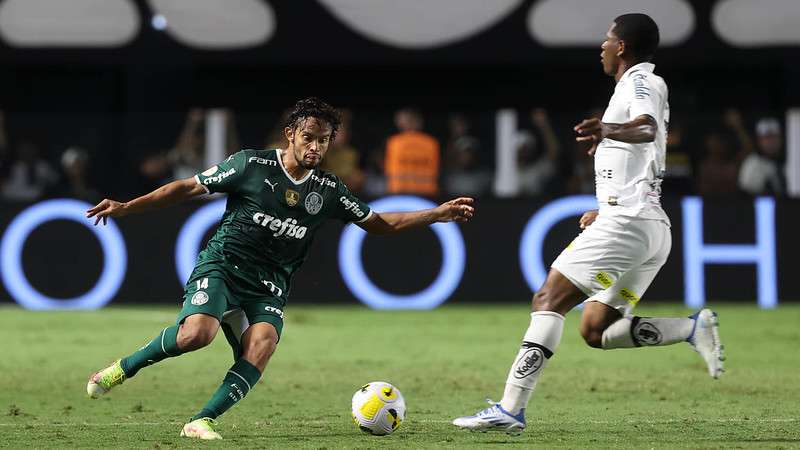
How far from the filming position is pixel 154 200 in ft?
24.3

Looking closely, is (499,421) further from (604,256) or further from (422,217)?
(422,217)

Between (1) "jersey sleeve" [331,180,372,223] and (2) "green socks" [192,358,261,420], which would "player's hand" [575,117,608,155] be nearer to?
(1) "jersey sleeve" [331,180,372,223]

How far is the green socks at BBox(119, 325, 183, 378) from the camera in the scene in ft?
Result: 23.9

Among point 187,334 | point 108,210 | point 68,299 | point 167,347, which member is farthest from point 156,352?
point 68,299

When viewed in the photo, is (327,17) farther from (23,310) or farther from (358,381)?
(358,381)

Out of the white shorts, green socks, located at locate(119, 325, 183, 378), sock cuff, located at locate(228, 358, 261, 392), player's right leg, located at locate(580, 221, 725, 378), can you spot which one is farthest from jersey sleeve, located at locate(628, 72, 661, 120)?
green socks, located at locate(119, 325, 183, 378)

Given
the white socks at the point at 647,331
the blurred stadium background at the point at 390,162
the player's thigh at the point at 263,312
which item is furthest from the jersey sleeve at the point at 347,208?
the blurred stadium background at the point at 390,162

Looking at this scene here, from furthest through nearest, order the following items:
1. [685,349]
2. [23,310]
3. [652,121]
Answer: [23,310]
[685,349]
[652,121]

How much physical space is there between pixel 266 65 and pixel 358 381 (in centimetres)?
857

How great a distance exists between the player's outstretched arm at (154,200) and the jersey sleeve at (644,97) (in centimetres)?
223

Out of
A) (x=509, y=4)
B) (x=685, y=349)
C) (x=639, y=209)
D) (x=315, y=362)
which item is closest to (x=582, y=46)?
(x=509, y=4)

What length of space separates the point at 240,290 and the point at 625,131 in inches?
84.8

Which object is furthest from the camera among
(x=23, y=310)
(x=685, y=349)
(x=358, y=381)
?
(x=23, y=310)

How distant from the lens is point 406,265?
1557 centimetres
